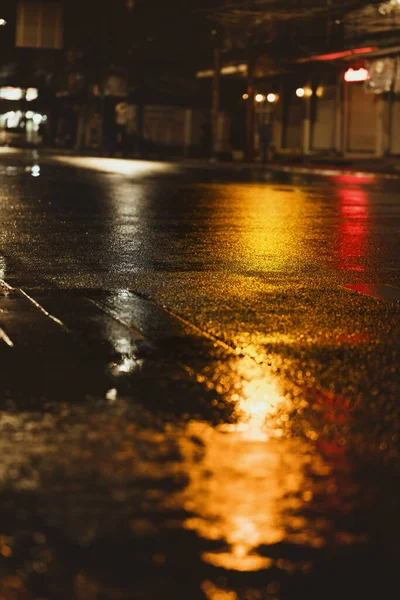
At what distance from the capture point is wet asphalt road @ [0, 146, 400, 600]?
148 inches

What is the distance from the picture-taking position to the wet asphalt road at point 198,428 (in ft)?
12.4

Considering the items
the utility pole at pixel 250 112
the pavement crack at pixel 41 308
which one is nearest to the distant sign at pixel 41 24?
the utility pole at pixel 250 112

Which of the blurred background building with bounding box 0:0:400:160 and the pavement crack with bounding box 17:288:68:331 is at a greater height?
the blurred background building with bounding box 0:0:400:160

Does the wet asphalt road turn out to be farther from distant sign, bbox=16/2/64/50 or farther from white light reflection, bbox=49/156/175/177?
distant sign, bbox=16/2/64/50

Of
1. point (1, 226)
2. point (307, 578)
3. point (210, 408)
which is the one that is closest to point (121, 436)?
point (210, 408)

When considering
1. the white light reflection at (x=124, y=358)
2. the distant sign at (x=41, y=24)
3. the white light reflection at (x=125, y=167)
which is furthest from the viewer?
the distant sign at (x=41, y=24)

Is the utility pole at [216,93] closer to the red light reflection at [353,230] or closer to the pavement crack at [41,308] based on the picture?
the red light reflection at [353,230]

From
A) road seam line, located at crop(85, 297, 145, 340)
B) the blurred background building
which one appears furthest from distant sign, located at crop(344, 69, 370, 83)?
road seam line, located at crop(85, 297, 145, 340)

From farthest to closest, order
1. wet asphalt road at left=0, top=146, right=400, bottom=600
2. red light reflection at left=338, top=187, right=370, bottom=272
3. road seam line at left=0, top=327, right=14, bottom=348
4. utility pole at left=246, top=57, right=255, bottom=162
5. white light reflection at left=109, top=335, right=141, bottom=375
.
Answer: utility pole at left=246, top=57, right=255, bottom=162
red light reflection at left=338, top=187, right=370, bottom=272
road seam line at left=0, top=327, right=14, bottom=348
white light reflection at left=109, top=335, right=141, bottom=375
wet asphalt road at left=0, top=146, right=400, bottom=600

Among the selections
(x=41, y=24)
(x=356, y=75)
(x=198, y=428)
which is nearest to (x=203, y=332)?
(x=198, y=428)

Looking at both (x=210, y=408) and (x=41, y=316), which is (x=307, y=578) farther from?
(x=41, y=316)

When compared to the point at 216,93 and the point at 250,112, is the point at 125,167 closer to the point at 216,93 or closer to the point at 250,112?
the point at 250,112

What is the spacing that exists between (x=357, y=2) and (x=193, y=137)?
26452mm

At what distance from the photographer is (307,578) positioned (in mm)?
3689
